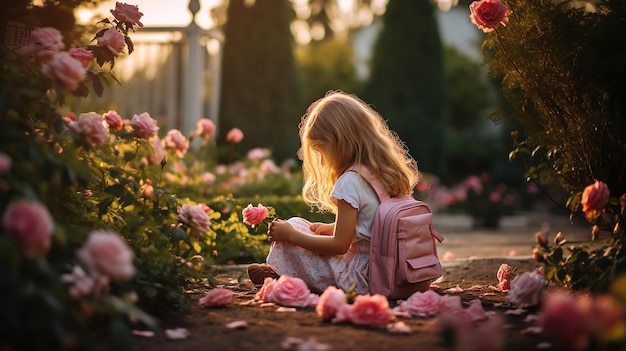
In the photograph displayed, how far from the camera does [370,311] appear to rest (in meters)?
3.00

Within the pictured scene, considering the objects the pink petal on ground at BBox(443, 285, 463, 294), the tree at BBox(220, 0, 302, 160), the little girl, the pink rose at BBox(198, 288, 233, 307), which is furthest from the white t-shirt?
the tree at BBox(220, 0, 302, 160)

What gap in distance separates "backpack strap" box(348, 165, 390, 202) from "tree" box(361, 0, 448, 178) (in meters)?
11.5

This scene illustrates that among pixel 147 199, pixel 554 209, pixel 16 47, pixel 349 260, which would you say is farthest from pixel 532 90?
pixel 554 209

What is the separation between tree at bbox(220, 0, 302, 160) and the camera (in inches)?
495

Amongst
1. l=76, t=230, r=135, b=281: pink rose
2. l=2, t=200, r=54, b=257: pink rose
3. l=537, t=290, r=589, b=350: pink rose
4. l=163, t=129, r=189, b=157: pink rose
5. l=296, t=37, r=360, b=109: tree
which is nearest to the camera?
l=537, t=290, r=589, b=350: pink rose

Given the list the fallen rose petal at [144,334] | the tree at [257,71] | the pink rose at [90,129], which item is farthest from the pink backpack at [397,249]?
the tree at [257,71]

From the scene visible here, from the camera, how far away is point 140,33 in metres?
10.1

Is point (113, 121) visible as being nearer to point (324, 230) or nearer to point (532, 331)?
point (324, 230)

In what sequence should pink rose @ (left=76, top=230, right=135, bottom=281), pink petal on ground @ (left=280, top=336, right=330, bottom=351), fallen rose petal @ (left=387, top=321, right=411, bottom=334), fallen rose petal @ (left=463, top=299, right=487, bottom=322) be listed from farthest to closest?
fallen rose petal @ (left=463, top=299, right=487, bottom=322)
fallen rose petal @ (left=387, top=321, right=411, bottom=334)
pink petal on ground @ (left=280, top=336, right=330, bottom=351)
pink rose @ (left=76, top=230, right=135, bottom=281)

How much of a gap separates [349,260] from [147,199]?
0.99 metres

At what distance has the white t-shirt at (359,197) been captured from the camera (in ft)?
12.4

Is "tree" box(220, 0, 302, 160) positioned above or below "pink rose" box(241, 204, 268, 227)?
above

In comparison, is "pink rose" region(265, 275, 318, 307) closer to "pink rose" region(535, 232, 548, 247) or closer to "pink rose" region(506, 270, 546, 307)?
"pink rose" region(506, 270, 546, 307)

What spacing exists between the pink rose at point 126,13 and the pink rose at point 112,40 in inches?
3.3
